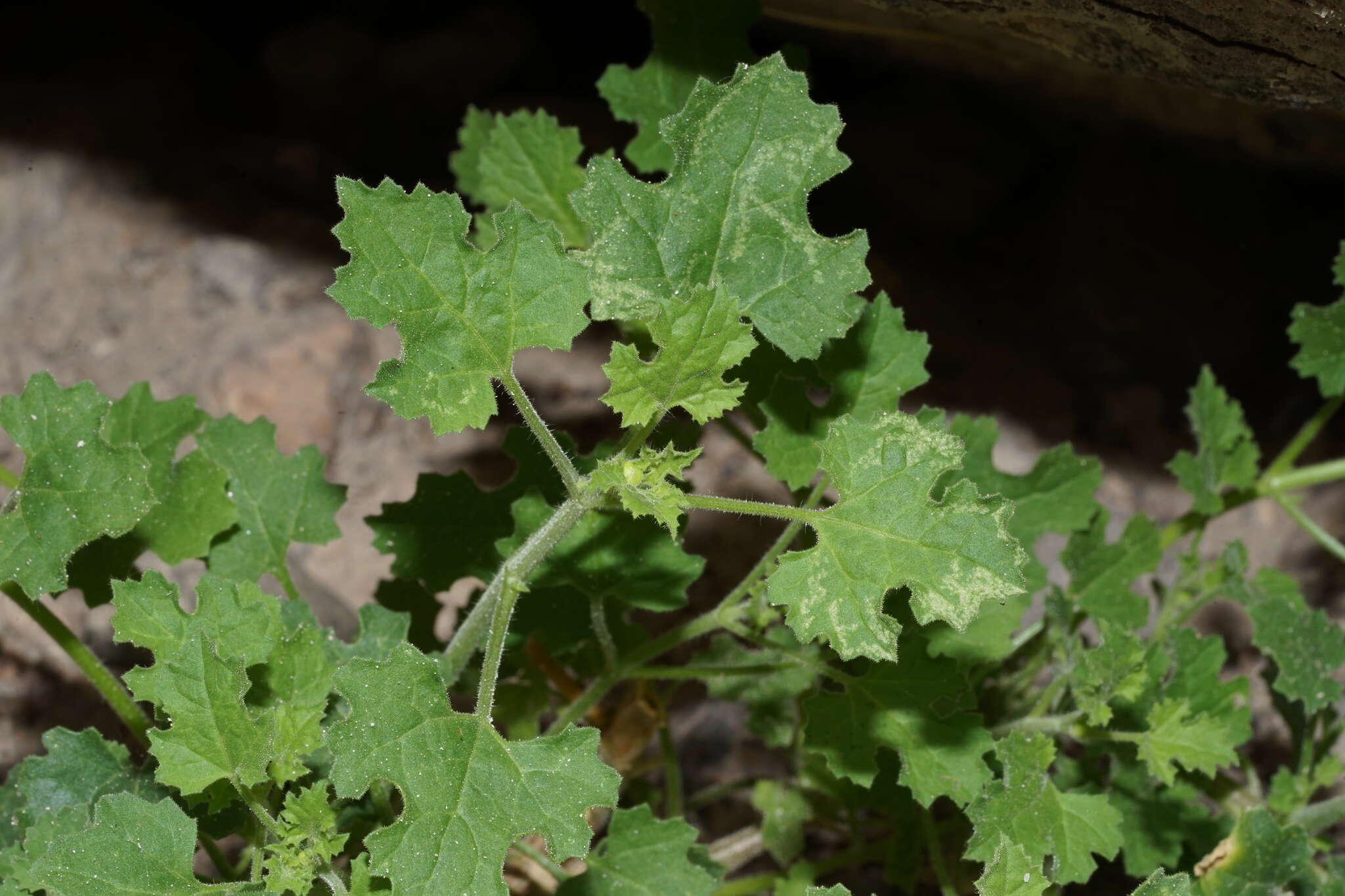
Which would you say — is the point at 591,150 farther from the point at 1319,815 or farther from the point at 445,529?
the point at 1319,815

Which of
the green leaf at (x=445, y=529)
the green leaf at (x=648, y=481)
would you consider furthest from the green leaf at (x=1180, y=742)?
the green leaf at (x=445, y=529)

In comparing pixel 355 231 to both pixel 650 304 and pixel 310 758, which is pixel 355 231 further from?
pixel 310 758

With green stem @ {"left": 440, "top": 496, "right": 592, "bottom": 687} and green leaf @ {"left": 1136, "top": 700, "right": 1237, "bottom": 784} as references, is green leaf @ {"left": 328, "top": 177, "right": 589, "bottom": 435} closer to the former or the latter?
green stem @ {"left": 440, "top": 496, "right": 592, "bottom": 687}

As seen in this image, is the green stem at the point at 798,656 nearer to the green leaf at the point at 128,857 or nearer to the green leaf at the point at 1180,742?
the green leaf at the point at 1180,742

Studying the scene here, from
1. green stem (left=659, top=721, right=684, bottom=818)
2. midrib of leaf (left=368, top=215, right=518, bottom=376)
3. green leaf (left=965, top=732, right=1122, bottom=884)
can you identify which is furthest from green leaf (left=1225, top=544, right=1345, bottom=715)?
midrib of leaf (left=368, top=215, right=518, bottom=376)

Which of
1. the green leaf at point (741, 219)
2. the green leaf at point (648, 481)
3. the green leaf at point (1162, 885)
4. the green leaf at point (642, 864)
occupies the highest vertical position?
the green leaf at point (741, 219)
